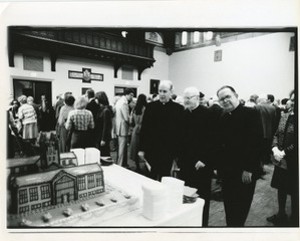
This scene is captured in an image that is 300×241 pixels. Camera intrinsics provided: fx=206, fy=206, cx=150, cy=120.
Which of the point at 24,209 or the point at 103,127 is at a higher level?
the point at 103,127

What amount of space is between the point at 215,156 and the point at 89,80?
110 cm

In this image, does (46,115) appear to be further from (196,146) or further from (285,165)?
(285,165)

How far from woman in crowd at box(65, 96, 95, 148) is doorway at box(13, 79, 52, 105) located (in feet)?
0.72

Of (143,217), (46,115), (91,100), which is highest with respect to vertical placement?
(91,100)

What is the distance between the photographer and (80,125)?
5.60ft

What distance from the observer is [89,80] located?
5.03 feet

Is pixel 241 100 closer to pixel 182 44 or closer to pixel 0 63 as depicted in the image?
pixel 182 44

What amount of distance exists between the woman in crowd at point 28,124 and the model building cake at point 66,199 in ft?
1.06

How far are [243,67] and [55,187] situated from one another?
4.72 feet

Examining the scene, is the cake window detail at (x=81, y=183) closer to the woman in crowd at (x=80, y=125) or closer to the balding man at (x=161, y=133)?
the woman in crowd at (x=80, y=125)

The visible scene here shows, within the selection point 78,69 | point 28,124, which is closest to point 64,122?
point 28,124

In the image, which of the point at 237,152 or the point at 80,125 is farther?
the point at 80,125
